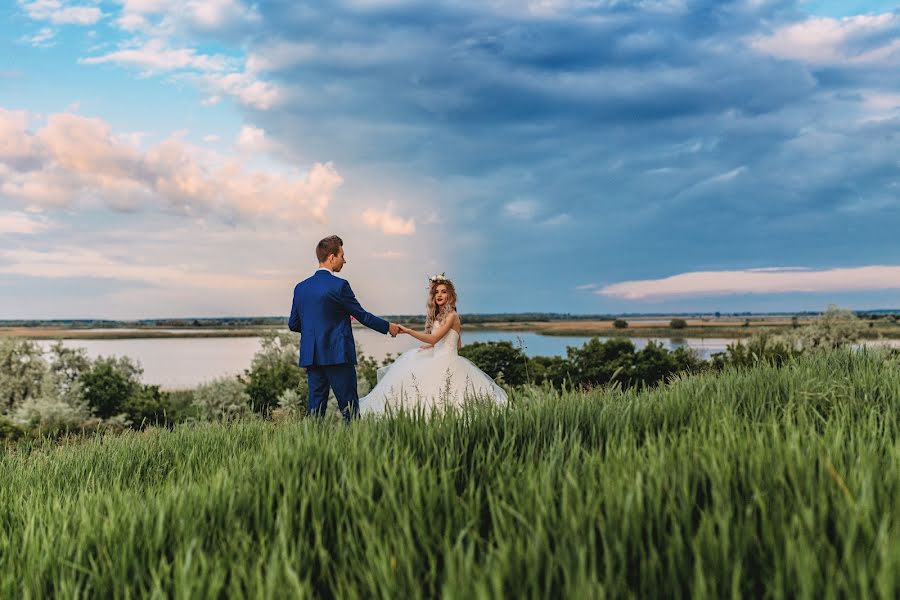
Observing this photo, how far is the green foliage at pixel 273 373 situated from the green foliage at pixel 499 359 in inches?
161

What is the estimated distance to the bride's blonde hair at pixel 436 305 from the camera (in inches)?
402

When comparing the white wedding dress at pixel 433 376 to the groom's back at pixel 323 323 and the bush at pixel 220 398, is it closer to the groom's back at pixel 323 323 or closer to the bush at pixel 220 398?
the groom's back at pixel 323 323

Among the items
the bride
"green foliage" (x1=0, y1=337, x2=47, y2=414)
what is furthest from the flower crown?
"green foliage" (x1=0, y1=337, x2=47, y2=414)

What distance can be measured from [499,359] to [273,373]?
538 centimetres

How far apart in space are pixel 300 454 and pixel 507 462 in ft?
3.96

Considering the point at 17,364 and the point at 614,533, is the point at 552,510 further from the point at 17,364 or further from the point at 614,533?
the point at 17,364

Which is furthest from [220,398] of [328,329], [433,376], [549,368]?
[549,368]

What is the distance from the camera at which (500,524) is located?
2631 millimetres

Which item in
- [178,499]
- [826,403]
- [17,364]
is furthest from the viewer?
[17,364]

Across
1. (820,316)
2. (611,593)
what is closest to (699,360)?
(820,316)

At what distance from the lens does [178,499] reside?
10.4 ft

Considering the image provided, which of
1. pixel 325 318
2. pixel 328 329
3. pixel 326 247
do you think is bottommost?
pixel 328 329

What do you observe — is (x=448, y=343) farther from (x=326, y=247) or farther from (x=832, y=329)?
(x=832, y=329)

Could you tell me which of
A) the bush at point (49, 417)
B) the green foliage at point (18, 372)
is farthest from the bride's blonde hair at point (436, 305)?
the green foliage at point (18, 372)
